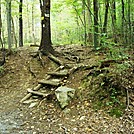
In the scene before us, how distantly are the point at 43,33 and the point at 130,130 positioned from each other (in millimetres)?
6513

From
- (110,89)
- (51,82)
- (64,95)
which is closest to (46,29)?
(51,82)

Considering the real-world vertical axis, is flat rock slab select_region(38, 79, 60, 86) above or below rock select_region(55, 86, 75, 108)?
above

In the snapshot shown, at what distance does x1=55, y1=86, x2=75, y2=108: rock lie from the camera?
6.36m

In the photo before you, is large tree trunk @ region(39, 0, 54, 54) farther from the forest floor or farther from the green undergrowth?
the green undergrowth

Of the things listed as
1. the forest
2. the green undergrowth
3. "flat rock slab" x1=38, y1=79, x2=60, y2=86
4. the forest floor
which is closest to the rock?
the forest

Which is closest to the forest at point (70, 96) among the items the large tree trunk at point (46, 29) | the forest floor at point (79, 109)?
the forest floor at point (79, 109)

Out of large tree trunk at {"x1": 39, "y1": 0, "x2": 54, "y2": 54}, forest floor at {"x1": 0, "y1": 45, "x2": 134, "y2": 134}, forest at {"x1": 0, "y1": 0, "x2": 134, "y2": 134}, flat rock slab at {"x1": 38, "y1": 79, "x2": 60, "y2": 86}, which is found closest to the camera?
forest floor at {"x1": 0, "y1": 45, "x2": 134, "y2": 134}

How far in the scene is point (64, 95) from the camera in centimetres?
653

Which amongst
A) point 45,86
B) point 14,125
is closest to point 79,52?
point 45,86

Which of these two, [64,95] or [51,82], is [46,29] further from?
[64,95]

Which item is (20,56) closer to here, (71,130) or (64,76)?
(64,76)

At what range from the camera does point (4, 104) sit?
7363 mm

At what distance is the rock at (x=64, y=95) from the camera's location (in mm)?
6357

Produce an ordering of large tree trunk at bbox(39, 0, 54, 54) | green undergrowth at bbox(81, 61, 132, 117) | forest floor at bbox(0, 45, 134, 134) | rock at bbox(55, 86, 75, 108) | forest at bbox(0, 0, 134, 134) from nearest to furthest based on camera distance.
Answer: forest floor at bbox(0, 45, 134, 134) → forest at bbox(0, 0, 134, 134) → green undergrowth at bbox(81, 61, 132, 117) → rock at bbox(55, 86, 75, 108) → large tree trunk at bbox(39, 0, 54, 54)
